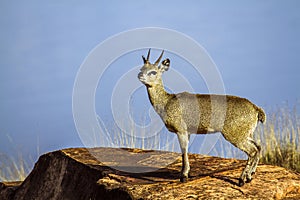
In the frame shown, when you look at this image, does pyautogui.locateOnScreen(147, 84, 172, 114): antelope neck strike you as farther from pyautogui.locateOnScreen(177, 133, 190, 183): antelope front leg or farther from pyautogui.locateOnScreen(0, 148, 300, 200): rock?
pyautogui.locateOnScreen(0, 148, 300, 200): rock

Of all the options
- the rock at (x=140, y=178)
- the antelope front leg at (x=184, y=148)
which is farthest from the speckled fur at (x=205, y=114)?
the rock at (x=140, y=178)

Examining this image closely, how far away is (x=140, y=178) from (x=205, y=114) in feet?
3.23

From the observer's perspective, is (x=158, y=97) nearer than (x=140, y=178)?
Yes

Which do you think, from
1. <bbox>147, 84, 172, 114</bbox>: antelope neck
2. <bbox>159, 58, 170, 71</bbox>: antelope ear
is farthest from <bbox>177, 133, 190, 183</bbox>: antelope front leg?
<bbox>159, 58, 170, 71</bbox>: antelope ear

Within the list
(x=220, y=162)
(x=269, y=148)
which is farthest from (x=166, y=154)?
(x=269, y=148)

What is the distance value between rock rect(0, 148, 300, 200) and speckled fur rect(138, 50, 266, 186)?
21 centimetres

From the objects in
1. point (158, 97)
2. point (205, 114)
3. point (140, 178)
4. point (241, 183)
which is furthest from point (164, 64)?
point (241, 183)

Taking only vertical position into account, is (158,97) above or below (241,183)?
above

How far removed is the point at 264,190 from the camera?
470 centimetres

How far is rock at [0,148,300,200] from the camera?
4.60 metres

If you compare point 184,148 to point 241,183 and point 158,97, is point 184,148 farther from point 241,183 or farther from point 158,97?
point 241,183

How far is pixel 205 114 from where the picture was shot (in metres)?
4.65

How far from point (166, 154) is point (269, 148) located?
3.38 metres

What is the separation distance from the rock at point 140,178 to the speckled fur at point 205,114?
→ 206mm
